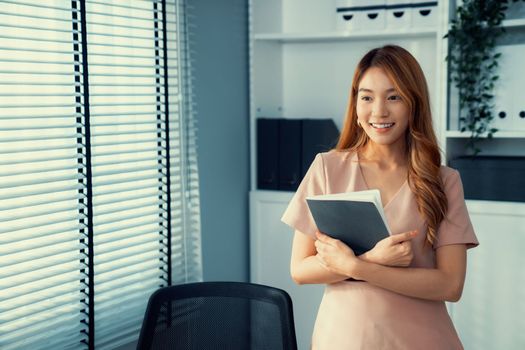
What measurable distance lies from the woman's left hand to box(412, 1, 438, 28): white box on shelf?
1.65 meters

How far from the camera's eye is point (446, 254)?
172cm

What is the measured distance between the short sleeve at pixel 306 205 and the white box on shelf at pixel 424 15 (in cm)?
149

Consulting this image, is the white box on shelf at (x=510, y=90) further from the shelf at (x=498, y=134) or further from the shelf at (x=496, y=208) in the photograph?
the shelf at (x=496, y=208)

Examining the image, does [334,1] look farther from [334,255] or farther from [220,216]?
[334,255]

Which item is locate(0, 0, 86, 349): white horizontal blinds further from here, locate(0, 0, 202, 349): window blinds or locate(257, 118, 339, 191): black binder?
locate(257, 118, 339, 191): black binder

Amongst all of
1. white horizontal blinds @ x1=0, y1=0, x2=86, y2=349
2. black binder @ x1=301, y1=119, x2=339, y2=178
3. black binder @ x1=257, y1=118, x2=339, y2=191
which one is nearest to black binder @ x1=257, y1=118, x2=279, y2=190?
black binder @ x1=257, y1=118, x2=339, y2=191

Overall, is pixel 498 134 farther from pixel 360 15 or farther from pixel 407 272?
pixel 407 272

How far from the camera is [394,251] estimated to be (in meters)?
1.63

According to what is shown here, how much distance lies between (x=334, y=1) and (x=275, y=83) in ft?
1.57

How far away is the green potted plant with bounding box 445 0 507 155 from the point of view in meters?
2.82

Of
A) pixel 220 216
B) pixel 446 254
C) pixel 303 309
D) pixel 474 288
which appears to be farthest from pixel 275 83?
pixel 446 254

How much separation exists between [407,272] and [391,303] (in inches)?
3.9

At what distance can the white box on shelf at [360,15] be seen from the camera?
3.15m

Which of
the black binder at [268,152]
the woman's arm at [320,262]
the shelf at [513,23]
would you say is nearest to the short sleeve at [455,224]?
the woman's arm at [320,262]
